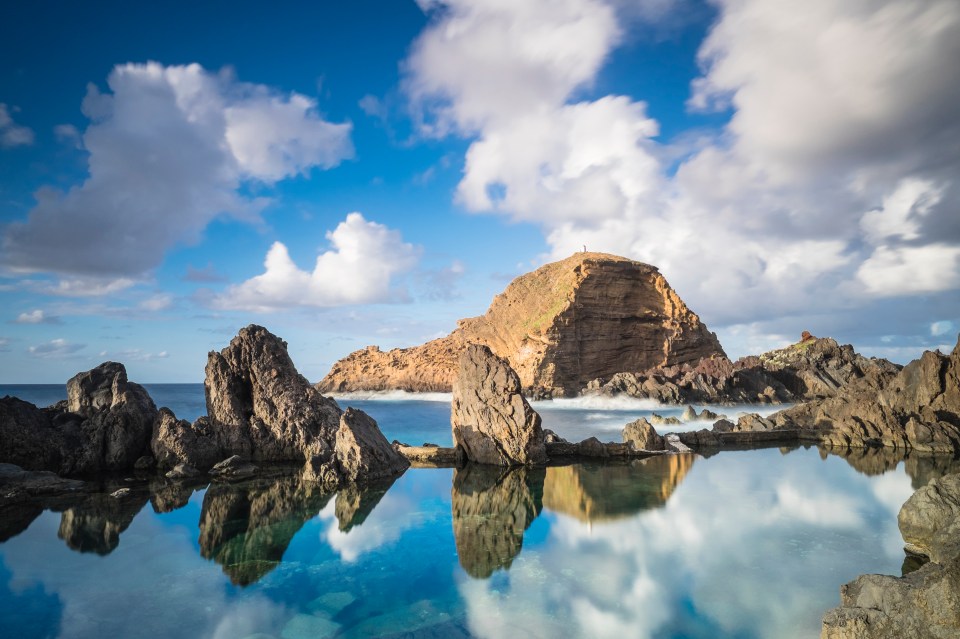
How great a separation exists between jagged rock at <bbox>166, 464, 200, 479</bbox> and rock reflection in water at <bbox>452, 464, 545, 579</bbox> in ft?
24.0

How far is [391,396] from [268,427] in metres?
75.0

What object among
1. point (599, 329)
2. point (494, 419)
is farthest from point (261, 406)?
point (599, 329)

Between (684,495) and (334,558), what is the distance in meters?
8.46

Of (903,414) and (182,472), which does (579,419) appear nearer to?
(903,414)

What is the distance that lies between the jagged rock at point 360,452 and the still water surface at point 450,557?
1.03m

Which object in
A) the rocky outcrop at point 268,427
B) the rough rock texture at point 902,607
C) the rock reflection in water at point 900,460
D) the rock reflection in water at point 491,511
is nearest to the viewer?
the rough rock texture at point 902,607

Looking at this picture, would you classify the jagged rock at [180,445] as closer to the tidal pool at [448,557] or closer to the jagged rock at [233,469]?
the jagged rock at [233,469]

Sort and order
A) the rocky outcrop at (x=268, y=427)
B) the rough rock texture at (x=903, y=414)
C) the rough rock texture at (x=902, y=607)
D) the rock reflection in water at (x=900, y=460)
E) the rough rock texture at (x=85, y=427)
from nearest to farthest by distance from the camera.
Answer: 1. the rough rock texture at (x=902, y=607)
2. the rough rock texture at (x=85, y=427)
3. the rocky outcrop at (x=268, y=427)
4. the rock reflection in water at (x=900, y=460)
5. the rough rock texture at (x=903, y=414)

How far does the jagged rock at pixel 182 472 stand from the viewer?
14.5 meters

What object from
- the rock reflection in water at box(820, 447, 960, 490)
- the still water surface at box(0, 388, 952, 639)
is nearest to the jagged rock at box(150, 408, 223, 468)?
the still water surface at box(0, 388, 952, 639)

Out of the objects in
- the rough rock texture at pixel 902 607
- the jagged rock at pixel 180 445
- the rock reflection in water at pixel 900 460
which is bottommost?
the rock reflection in water at pixel 900 460

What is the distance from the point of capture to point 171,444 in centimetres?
1551

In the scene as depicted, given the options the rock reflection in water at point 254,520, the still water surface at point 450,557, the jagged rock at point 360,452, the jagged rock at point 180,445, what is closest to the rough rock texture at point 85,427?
the jagged rock at point 180,445

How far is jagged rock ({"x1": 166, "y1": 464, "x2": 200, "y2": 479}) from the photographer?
47.4ft
